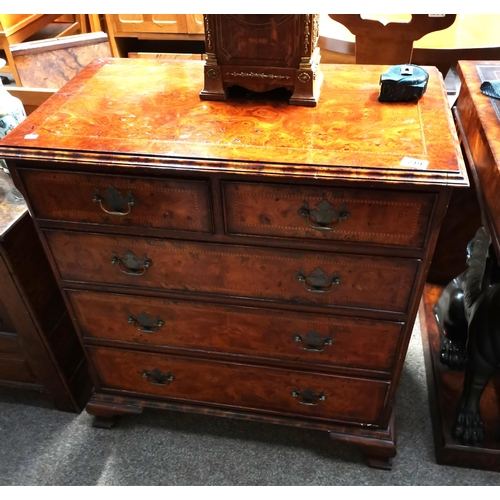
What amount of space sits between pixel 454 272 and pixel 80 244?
133 centimetres

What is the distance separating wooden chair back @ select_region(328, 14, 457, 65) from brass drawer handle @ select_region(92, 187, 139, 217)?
2.91 ft

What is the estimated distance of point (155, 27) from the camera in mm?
2699

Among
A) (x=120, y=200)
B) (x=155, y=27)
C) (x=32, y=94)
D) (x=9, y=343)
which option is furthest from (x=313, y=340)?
(x=155, y=27)

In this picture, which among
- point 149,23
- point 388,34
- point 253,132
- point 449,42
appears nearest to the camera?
point 253,132

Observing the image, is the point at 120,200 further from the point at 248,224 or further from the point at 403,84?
the point at 403,84

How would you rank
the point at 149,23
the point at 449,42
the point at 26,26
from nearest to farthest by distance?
the point at 449,42
the point at 26,26
the point at 149,23

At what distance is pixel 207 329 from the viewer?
114 centimetres

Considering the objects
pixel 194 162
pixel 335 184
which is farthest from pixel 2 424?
pixel 335 184

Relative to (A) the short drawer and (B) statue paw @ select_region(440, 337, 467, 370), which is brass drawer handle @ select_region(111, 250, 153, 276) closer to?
(A) the short drawer

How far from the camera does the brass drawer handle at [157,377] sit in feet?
4.24

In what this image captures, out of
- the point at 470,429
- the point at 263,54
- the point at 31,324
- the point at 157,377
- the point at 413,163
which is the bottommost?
the point at 470,429

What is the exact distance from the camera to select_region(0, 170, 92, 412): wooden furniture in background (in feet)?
3.81

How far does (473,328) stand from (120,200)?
0.93 metres

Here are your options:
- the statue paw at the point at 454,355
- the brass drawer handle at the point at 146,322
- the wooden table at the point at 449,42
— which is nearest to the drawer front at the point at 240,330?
the brass drawer handle at the point at 146,322
